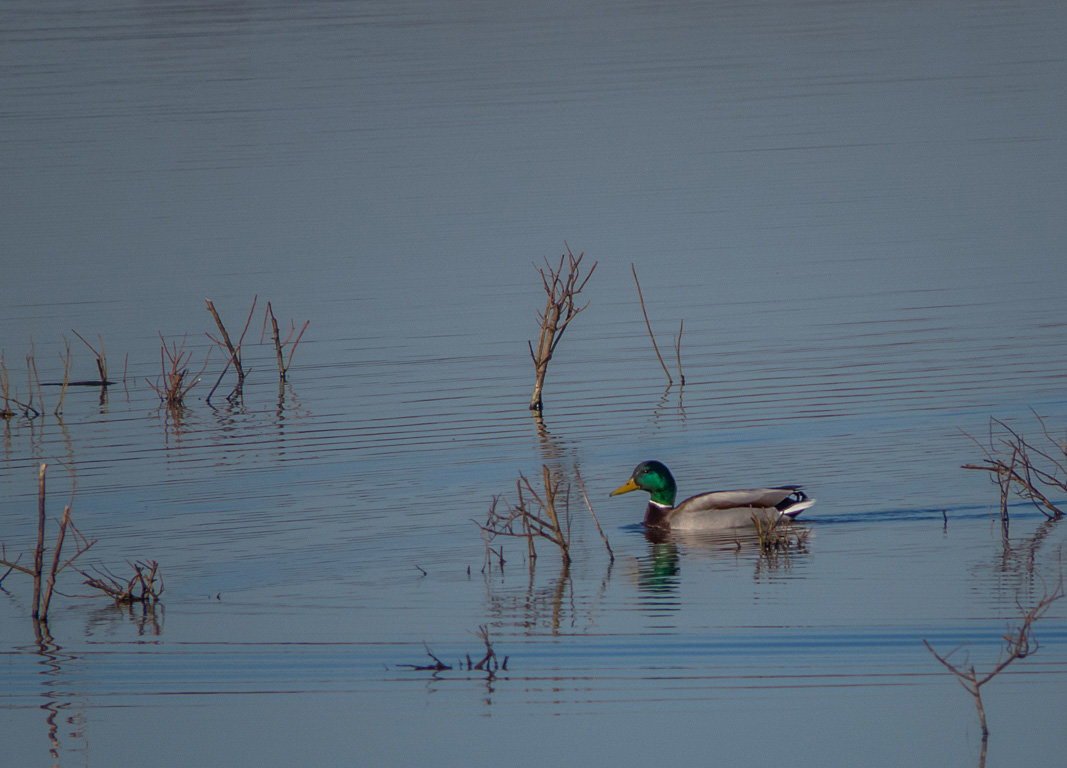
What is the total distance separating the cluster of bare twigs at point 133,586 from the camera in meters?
9.91

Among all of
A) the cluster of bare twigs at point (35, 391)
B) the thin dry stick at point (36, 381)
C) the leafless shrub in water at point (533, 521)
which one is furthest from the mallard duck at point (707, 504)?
the thin dry stick at point (36, 381)

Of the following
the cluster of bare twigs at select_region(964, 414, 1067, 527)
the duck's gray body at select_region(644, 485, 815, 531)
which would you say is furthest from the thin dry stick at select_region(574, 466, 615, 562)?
the cluster of bare twigs at select_region(964, 414, 1067, 527)

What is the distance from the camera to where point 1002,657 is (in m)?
8.23

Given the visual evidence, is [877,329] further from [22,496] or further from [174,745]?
[174,745]

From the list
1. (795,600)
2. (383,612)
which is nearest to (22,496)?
(383,612)

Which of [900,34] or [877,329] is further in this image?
[900,34]

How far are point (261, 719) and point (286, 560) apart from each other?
9.79 feet

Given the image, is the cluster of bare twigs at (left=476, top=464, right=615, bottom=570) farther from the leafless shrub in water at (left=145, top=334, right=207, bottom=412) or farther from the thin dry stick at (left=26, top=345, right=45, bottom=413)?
the thin dry stick at (left=26, top=345, right=45, bottom=413)

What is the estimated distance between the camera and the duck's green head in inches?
477

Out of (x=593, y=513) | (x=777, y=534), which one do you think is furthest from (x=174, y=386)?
(x=777, y=534)

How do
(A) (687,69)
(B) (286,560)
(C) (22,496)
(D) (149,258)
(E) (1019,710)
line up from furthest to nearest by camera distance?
(A) (687,69), (D) (149,258), (C) (22,496), (B) (286,560), (E) (1019,710)

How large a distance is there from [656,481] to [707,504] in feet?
1.94

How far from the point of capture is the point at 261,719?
816 cm

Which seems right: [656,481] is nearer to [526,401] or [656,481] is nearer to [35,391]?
[526,401]
